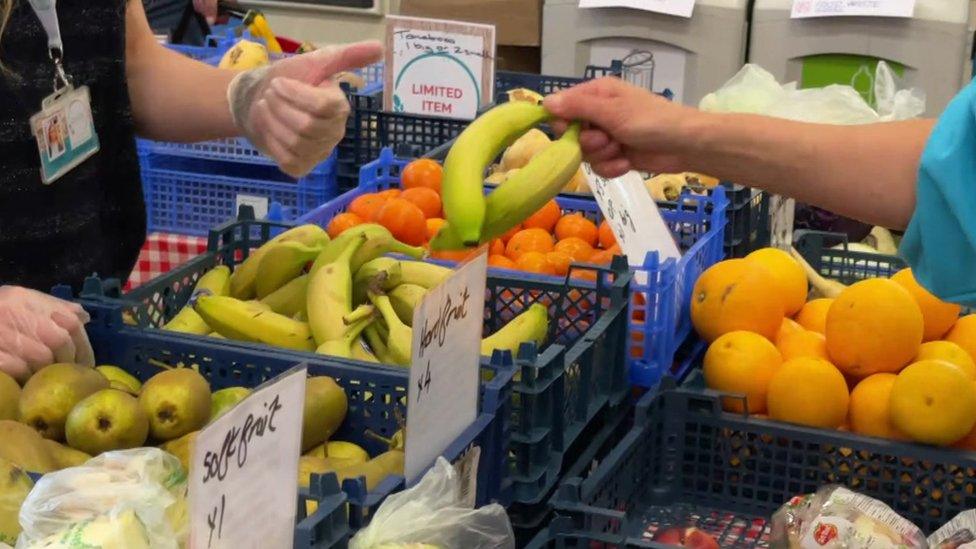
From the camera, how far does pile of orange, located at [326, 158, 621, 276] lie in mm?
2152

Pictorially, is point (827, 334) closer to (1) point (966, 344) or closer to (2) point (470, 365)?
(1) point (966, 344)

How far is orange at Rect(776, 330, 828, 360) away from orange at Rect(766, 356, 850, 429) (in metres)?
0.06

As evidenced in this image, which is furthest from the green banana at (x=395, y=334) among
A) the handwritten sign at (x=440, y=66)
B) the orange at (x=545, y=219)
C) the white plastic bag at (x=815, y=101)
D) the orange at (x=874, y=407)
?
the white plastic bag at (x=815, y=101)

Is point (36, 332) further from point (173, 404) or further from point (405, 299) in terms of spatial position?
point (405, 299)

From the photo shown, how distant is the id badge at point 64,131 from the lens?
184 centimetres

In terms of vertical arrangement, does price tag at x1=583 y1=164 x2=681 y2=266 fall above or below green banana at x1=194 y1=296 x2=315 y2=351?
above

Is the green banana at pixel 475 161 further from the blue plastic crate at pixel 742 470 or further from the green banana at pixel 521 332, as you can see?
the blue plastic crate at pixel 742 470

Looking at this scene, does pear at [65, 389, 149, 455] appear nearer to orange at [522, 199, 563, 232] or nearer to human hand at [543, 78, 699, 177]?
human hand at [543, 78, 699, 177]

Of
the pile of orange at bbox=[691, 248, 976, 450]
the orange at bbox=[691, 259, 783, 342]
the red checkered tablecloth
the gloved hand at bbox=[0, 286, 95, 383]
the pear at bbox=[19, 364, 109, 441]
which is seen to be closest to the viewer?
the pear at bbox=[19, 364, 109, 441]

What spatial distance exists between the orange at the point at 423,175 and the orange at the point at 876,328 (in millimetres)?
842

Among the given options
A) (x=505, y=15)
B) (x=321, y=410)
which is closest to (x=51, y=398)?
(x=321, y=410)

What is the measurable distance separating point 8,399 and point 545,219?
3.72 ft

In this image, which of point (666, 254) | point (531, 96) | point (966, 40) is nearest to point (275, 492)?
point (666, 254)

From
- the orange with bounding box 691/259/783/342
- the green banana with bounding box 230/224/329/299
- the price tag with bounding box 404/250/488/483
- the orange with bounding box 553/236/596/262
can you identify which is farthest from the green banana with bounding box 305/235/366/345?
the orange with bounding box 691/259/783/342
